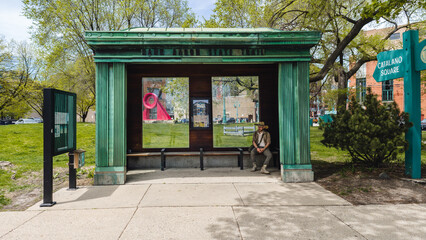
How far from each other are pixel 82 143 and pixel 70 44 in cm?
1030

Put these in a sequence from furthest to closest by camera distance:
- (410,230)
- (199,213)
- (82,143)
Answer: (82,143) < (199,213) < (410,230)

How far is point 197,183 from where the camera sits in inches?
265

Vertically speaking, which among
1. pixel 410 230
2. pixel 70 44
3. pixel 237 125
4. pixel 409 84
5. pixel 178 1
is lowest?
pixel 410 230

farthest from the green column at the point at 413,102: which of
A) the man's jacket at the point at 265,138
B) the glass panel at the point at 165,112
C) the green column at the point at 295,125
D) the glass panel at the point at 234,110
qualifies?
the glass panel at the point at 165,112

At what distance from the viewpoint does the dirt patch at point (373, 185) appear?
5391 mm

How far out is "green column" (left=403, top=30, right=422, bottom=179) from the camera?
251 inches

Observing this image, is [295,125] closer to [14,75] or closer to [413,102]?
[413,102]

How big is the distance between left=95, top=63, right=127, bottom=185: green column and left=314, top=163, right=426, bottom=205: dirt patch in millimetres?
5214

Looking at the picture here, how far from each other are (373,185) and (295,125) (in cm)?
223

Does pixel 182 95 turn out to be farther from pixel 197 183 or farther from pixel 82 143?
pixel 82 143

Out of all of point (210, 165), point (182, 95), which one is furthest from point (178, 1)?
point (210, 165)

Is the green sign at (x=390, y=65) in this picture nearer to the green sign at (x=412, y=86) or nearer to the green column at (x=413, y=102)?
the green sign at (x=412, y=86)

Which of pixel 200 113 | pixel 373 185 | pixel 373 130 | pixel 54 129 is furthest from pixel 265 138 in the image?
pixel 54 129

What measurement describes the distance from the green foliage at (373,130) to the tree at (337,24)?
8.38ft
